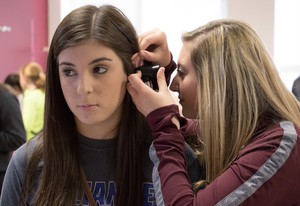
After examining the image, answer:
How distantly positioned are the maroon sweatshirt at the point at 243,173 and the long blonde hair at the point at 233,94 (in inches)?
2.1

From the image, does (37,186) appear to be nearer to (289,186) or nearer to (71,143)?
(71,143)

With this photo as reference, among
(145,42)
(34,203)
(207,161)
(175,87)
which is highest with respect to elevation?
(145,42)

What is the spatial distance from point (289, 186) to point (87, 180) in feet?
1.69

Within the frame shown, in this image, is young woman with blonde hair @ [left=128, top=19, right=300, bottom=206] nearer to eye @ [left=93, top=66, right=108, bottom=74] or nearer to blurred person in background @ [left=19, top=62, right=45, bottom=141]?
eye @ [left=93, top=66, right=108, bottom=74]

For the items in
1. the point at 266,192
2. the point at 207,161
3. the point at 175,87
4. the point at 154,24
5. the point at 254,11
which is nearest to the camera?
the point at 266,192

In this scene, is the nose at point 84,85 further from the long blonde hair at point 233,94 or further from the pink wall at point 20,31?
the pink wall at point 20,31

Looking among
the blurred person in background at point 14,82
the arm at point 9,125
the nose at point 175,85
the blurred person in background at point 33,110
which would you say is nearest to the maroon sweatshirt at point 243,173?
the nose at point 175,85

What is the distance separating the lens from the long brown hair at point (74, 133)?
3.72 ft

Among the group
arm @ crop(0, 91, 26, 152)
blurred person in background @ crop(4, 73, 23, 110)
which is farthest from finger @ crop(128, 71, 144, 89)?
blurred person in background @ crop(4, 73, 23, 110)

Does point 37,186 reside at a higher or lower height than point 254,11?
lower

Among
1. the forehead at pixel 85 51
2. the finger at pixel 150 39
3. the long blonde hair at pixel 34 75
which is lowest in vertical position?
the long blonde hair at pixel 34 75

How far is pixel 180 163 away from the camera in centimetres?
110

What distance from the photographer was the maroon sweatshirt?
105 cm

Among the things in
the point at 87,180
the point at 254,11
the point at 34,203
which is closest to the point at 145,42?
the point at 87,180
